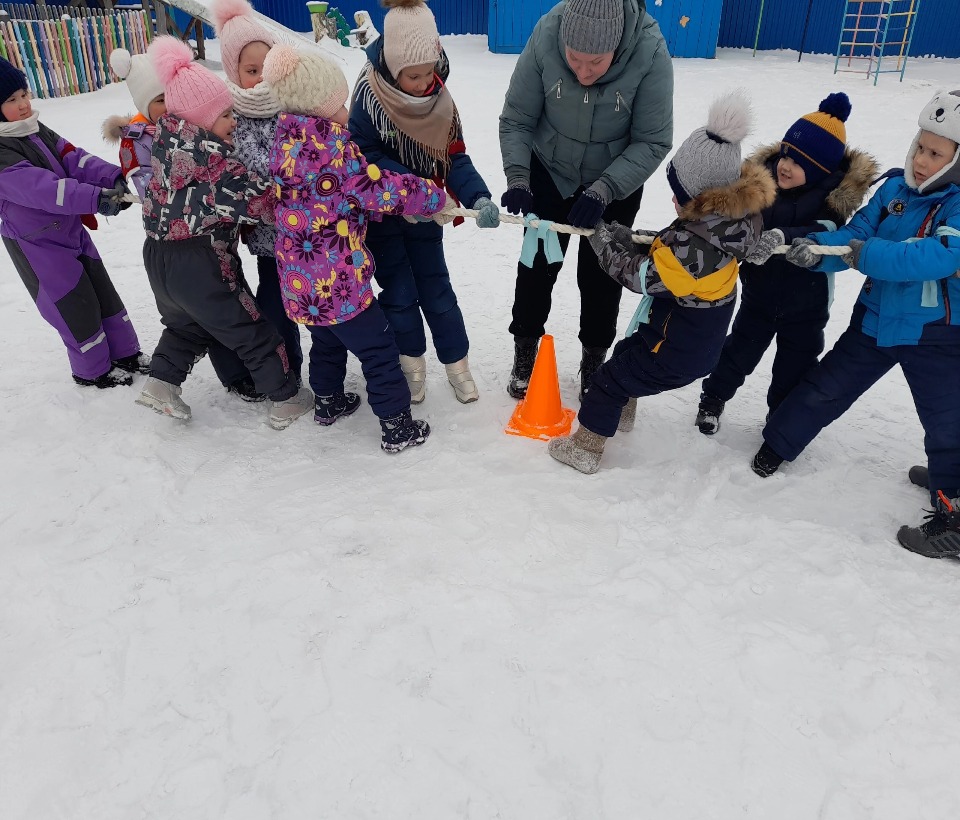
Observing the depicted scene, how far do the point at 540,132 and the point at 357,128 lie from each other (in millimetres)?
879

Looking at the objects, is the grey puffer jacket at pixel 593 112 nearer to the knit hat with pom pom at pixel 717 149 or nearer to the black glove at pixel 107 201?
the knit hat with pom pom at pixel 717 149

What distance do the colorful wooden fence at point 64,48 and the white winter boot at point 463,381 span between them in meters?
10.6

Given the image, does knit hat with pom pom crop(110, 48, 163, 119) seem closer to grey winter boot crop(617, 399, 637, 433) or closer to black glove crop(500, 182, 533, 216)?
black glove crop(500, 182, 533, 216)

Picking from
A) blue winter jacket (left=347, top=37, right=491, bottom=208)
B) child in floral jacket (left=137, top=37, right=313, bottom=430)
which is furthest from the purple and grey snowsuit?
blue winter jacket (left=347, top=37, right=491, bottom=208)

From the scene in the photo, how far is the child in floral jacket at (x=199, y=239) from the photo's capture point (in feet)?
8.98

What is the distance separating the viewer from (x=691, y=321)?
9.10 feet

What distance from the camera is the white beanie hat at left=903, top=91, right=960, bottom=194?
2.36 m

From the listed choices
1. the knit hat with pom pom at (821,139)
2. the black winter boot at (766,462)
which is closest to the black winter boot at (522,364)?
the black winter boot at (766,462)

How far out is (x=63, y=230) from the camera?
3.42 meters

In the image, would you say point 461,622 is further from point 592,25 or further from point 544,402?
point 592,25

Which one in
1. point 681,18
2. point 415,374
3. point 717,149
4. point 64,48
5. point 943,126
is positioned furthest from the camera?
point 681,18

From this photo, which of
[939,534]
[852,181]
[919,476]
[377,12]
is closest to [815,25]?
[377,12]

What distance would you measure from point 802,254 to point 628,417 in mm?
1176

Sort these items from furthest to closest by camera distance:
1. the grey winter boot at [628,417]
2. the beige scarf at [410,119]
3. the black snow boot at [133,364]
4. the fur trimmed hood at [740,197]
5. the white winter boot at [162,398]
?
the black snow boot at [133,364]
the grey winter boot at [628,417]
the white winter boot at [162,398]
the beige scarf at [410,119]
the fur trimmed hood at [740,197]
